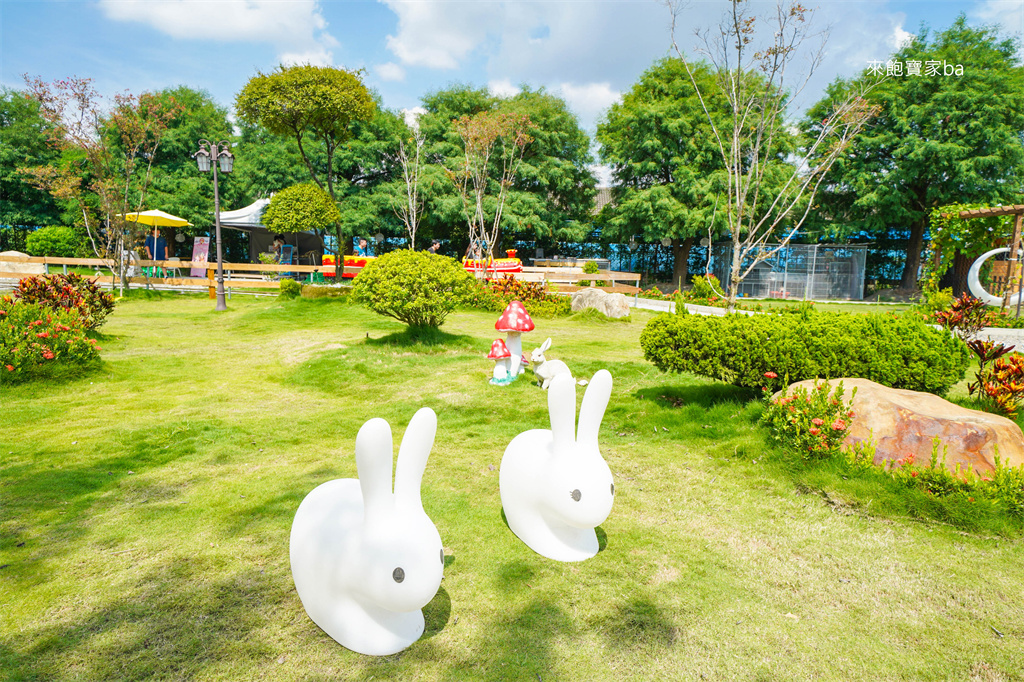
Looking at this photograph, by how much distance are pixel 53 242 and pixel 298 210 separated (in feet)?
52.7

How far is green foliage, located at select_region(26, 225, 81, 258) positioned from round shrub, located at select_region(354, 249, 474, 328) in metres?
25.5

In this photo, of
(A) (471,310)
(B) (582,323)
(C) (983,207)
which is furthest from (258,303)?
(C) (983,207)

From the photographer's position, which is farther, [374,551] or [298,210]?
[298,210]

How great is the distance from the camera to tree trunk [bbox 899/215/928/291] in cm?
2273

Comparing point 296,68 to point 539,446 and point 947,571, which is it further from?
point 947,571

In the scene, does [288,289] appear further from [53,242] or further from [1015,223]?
[1015,223]

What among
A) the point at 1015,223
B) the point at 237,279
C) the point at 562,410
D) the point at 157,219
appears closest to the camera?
the point at 562,410

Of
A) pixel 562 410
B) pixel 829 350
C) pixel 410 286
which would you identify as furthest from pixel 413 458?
pixel 410 286

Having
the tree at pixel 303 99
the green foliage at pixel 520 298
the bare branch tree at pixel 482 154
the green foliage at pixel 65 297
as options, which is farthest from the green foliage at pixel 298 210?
the green foliage at pixel 65 297

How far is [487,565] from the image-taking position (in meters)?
3.36

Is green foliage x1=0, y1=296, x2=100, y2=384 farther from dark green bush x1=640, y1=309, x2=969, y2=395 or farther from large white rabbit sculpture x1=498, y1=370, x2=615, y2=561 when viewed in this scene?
dark green bush x1=640, y1=309, x2=969, y2=395

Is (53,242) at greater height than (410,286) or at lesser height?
greater

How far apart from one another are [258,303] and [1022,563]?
17531 mm

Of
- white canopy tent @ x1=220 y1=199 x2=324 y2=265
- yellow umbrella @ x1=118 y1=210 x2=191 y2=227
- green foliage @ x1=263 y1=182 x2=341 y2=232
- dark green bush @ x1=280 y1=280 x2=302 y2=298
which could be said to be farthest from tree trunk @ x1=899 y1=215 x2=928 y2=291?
yellow umbrella @ x1=118 y1=210 x2=191 y2=227
